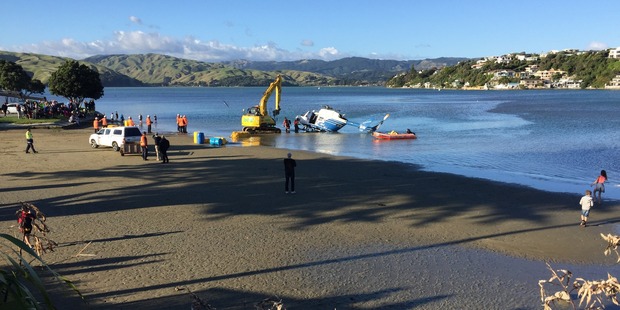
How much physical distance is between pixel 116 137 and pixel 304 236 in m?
20.7

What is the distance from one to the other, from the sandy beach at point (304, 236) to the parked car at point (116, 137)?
6.39 meters

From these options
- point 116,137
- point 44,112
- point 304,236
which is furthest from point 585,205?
point 44,112

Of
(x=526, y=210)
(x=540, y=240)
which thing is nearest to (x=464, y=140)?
(x=526, y=210)

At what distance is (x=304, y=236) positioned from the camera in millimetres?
12680

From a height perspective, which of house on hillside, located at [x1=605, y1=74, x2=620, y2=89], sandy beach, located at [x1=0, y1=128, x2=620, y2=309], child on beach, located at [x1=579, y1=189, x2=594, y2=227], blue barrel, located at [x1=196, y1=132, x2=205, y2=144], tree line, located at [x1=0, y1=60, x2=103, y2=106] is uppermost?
house on hillside, located at [x1=605, y1=74, x2=620, y2=89]

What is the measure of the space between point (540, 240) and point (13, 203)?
1609cm

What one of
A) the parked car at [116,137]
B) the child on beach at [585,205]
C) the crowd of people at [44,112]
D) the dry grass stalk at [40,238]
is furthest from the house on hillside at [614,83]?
the dry grass stalk at [40,238]

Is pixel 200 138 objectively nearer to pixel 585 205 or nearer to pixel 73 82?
pixel 585 205

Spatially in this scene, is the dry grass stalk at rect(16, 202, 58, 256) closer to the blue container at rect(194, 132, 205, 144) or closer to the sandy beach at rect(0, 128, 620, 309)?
the sandy beach at rect(0, 128, 620, 309)

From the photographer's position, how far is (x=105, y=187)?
728 inches

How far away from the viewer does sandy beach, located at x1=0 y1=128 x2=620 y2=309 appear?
9188 mm

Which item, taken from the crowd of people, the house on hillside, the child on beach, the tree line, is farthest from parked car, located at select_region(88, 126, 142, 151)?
the house on hillside

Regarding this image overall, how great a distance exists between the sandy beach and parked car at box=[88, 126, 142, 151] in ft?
21.0

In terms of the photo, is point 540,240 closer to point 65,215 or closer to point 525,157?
point 65,215
